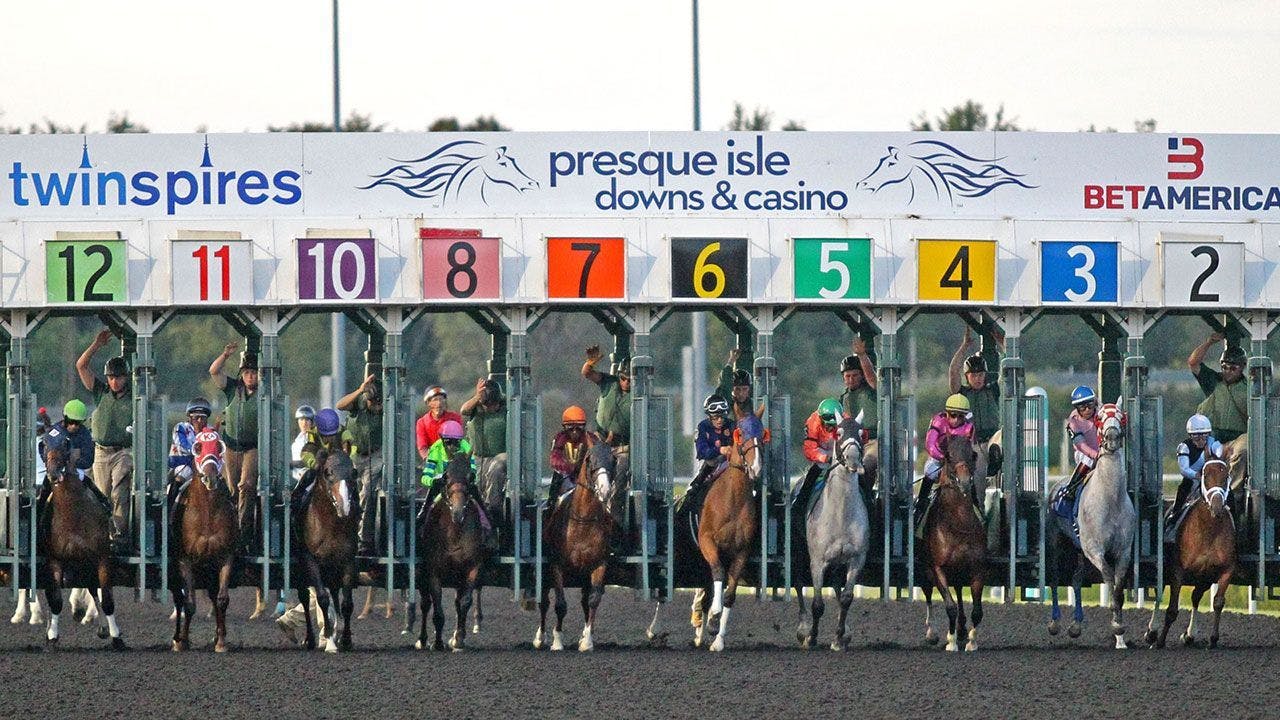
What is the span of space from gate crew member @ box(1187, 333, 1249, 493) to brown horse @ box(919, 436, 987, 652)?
208 cm

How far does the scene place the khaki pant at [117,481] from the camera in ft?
62.4

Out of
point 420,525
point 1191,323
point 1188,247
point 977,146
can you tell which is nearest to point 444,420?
point 420,525

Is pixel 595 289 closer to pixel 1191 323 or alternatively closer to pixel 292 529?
pixel 292 529

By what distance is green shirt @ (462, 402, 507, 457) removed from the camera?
1919cm

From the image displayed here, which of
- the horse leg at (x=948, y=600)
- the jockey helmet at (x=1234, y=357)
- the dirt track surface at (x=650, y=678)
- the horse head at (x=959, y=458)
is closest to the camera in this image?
the dirt track surface at (x=650, y=678)

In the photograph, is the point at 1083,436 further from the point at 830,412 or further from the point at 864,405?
the point at 830,412

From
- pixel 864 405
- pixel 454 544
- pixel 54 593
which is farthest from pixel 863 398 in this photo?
pixel 54 593

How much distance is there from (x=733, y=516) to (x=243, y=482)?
3684 mm

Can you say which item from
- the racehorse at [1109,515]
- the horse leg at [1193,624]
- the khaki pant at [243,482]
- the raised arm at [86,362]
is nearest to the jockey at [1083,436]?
the racehorse at [1109,515]

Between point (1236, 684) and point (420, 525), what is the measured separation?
614cm

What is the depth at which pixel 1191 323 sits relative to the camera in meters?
50.0

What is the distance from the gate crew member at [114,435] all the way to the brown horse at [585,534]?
128 inches

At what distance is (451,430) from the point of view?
1850 centimetres

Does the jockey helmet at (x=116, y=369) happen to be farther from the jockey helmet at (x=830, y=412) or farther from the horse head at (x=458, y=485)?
the jockey helmet at (x=830, y=412)
